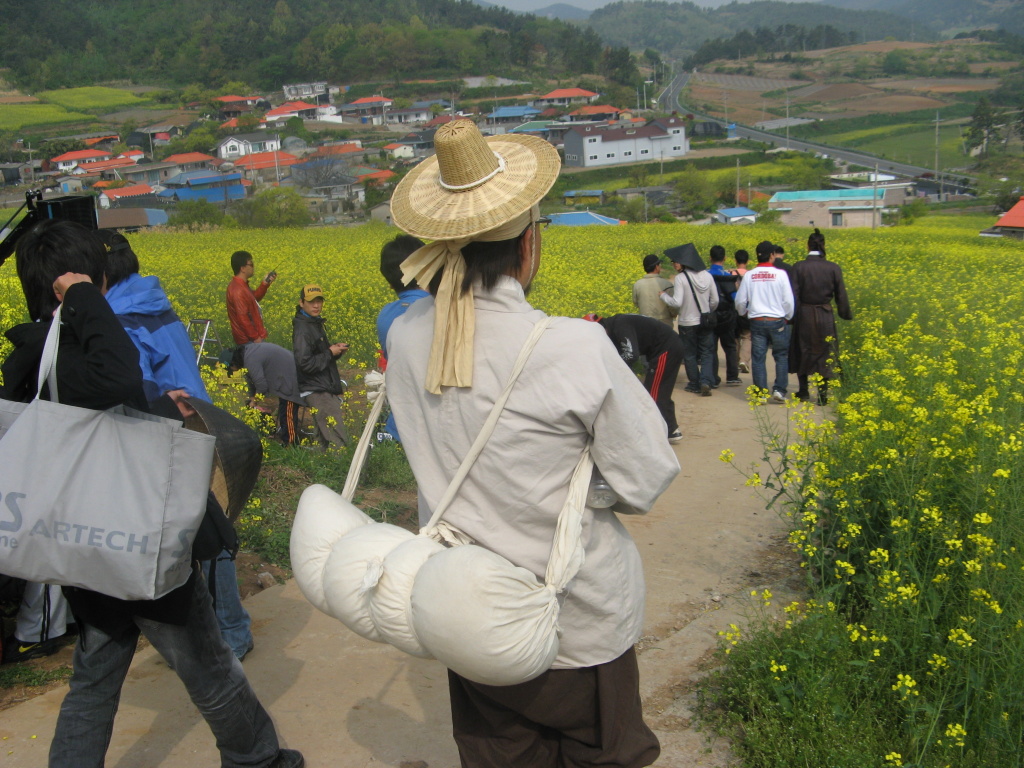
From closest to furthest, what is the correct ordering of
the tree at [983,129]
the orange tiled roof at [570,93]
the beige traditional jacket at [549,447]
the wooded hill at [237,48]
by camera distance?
the beige traditional jacket at [549,447] → the tree at [983,129] → the orange tiled roof at [570,93] → the wooded hill at [237,48]

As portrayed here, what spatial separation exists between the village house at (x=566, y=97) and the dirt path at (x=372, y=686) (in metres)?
140

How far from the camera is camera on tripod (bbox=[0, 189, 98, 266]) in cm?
368

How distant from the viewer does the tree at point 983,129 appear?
9744 centimetres

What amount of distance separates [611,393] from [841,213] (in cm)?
6439

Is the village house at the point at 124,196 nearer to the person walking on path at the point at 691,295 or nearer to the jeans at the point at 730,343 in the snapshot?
the jeans at the point at 730,343

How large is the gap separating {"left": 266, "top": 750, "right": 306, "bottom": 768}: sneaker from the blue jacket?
1.37 metres

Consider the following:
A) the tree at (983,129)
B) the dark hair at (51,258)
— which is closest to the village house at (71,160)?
the tree at (983,129)

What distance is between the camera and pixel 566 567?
Result: 1.99 meters

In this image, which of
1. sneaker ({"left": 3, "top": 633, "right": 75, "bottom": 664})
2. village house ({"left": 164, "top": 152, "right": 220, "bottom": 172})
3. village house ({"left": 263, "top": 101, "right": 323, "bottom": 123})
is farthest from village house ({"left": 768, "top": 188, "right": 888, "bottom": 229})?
village house ({"left": 263, "top": 101, "right": 323, "bottom": 123})

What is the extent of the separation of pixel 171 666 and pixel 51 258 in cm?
127

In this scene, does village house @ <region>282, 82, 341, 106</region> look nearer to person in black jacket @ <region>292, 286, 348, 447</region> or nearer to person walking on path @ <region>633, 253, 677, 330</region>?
person walking on path @ <region>633, 253, 677, 330</region>

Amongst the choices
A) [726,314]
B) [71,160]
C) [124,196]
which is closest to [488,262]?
[726,314]

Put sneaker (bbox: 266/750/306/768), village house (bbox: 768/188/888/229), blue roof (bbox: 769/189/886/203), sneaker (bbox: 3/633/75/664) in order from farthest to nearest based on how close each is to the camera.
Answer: blue roof (bbox: 769/189/886/203) → village house (bbox: 768/188/888/229) → sneaker (bbox: 3/633/75/664) → sneaker (bbox: 266/750/306/768)

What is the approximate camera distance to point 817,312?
28.8ft
